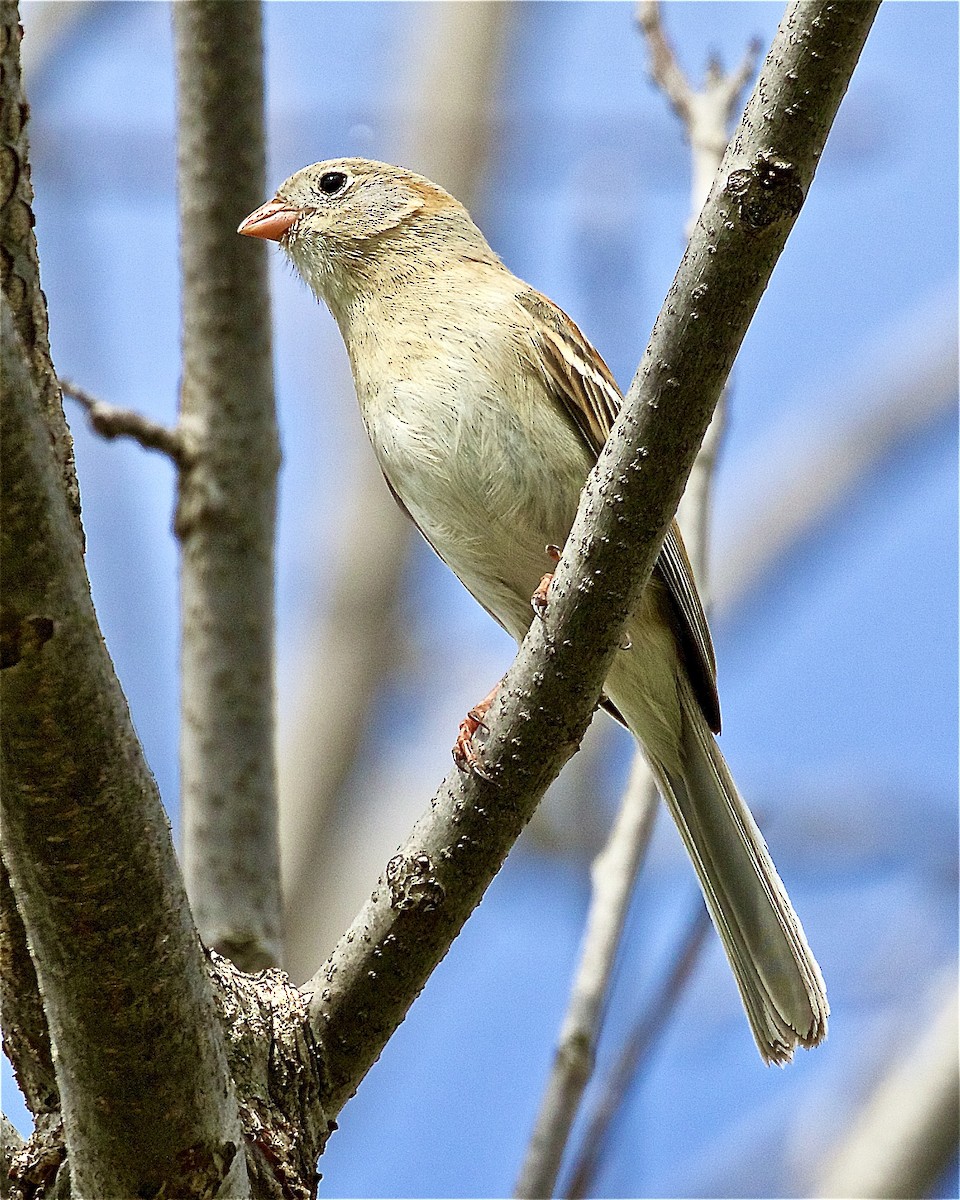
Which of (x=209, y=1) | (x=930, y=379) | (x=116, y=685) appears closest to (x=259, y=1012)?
(x=116, y=685)

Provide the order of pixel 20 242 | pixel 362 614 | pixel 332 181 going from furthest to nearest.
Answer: pixel 362 614
pixel 332 181
pixel 20 242

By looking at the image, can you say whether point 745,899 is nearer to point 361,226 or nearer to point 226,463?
point 226,463

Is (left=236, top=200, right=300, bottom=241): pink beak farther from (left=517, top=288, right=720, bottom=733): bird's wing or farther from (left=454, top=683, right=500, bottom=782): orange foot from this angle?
(left=454, top=683, right=500, bottom=782): orange foot

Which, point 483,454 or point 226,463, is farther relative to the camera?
point 226,463

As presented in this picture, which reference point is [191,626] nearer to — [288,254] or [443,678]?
[288,254]

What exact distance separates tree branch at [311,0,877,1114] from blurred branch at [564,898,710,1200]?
1.91 ft

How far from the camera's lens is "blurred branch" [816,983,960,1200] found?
3773 millimetres

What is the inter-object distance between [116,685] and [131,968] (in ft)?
1.33

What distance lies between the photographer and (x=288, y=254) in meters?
4.30

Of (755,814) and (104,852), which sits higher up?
(755,814)

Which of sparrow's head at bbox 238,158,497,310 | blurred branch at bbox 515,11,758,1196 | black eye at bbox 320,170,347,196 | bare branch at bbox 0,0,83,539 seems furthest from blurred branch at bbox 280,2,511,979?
bare branch at bbox 0,0,83,539

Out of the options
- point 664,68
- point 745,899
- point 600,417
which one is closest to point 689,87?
point 664,68

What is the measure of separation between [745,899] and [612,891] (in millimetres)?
579

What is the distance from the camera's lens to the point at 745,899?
3326mm
